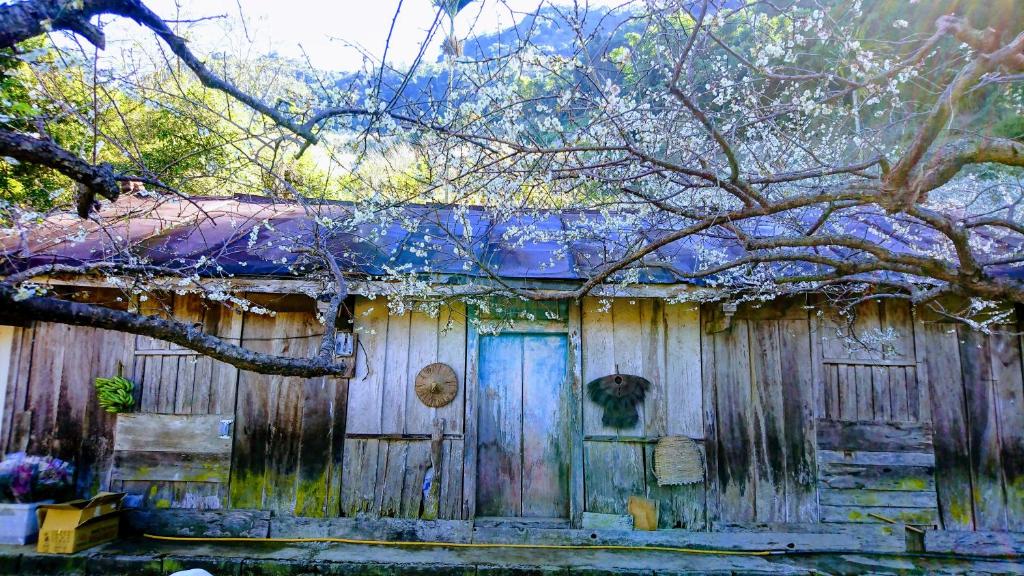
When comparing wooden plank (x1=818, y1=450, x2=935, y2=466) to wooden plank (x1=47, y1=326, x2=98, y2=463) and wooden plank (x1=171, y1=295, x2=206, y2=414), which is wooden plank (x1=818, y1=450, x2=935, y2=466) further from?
wooden plank (x1=47, y1=326, x2=98, y2=463)

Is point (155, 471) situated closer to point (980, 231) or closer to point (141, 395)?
point (141, 395)

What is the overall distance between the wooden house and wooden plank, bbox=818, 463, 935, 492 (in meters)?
0.02

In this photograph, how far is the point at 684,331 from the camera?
699cm

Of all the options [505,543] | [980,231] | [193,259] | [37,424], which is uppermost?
[980,231]

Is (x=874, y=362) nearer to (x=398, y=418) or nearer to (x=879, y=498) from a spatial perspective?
(x=879, y=498)

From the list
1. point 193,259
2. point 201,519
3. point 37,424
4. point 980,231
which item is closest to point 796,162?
point 980,231

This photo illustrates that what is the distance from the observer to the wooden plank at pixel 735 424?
6707 millimetres

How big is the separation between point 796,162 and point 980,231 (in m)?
2.23

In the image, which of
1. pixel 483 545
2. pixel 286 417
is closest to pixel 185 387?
pixel 286 417

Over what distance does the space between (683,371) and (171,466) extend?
578 cm

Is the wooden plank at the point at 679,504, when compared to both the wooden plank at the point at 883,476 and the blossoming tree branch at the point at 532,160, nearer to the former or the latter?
the wooden plank at the point at 883,476

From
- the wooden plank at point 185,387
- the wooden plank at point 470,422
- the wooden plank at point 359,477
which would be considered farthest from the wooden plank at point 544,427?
the wooden plank at point 185,387

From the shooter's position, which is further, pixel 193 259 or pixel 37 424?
pixel 37 424

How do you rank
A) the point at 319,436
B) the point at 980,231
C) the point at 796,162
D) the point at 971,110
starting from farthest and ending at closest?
the point at 971,110, the point at 796,162, the point at 980,231, the point at 319,436
